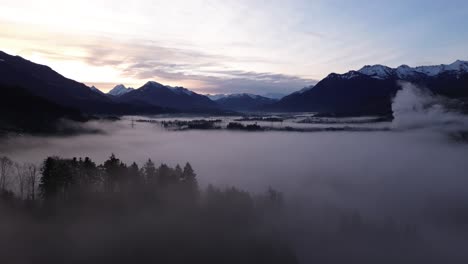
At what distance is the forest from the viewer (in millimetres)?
60812

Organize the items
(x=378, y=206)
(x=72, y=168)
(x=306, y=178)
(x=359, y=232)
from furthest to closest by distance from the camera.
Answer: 1. (x=306, y=178)
2. (x=378, y=206)
3. (x=359, y=232)
4. (x=72, y=168)

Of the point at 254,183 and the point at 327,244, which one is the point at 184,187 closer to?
the point at 327,244

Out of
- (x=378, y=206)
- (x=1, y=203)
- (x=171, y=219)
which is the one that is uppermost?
(x=1, y=203)

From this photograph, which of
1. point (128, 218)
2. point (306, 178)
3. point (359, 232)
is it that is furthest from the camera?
point (306, 178)

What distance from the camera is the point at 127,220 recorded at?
7206cm

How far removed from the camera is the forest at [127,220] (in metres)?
60.8

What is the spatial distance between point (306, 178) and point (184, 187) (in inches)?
3251

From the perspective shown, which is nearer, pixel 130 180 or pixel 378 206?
pixel 130 180

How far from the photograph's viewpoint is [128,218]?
239 ft

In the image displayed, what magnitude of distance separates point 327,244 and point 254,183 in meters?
52.9

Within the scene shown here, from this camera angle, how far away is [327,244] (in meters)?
88.4

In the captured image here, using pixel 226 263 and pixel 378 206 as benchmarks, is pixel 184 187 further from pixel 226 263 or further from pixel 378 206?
pixel 378 206

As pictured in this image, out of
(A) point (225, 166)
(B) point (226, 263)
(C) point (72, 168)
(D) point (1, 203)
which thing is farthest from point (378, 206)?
(D) point (1, 203)

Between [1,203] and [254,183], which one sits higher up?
[1,203]
